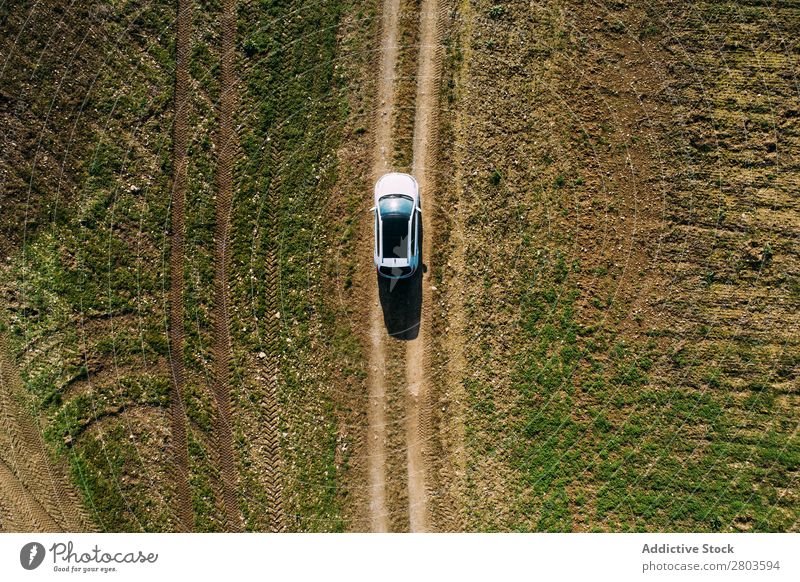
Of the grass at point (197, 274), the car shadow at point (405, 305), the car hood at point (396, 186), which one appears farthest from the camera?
the car shadow at point (405, 305)

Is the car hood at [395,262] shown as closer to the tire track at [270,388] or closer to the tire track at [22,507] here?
the tire track at [270,388]

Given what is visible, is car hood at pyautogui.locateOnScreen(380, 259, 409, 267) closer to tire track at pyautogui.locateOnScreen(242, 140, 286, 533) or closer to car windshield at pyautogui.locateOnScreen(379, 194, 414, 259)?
car windshield at pyautogui.locateOnScreen(379, 194, 414, 259)

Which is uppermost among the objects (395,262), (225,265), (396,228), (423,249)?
(396,228)

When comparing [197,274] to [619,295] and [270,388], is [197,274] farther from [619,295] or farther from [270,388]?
[619,295]

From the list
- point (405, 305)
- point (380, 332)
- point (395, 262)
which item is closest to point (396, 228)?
point (395, 262)

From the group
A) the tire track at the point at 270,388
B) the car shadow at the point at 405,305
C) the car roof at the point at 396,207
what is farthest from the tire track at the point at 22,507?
Result: the car roof at the point at 396,207

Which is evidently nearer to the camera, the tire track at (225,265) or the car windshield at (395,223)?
the car windshield at (395,223)
